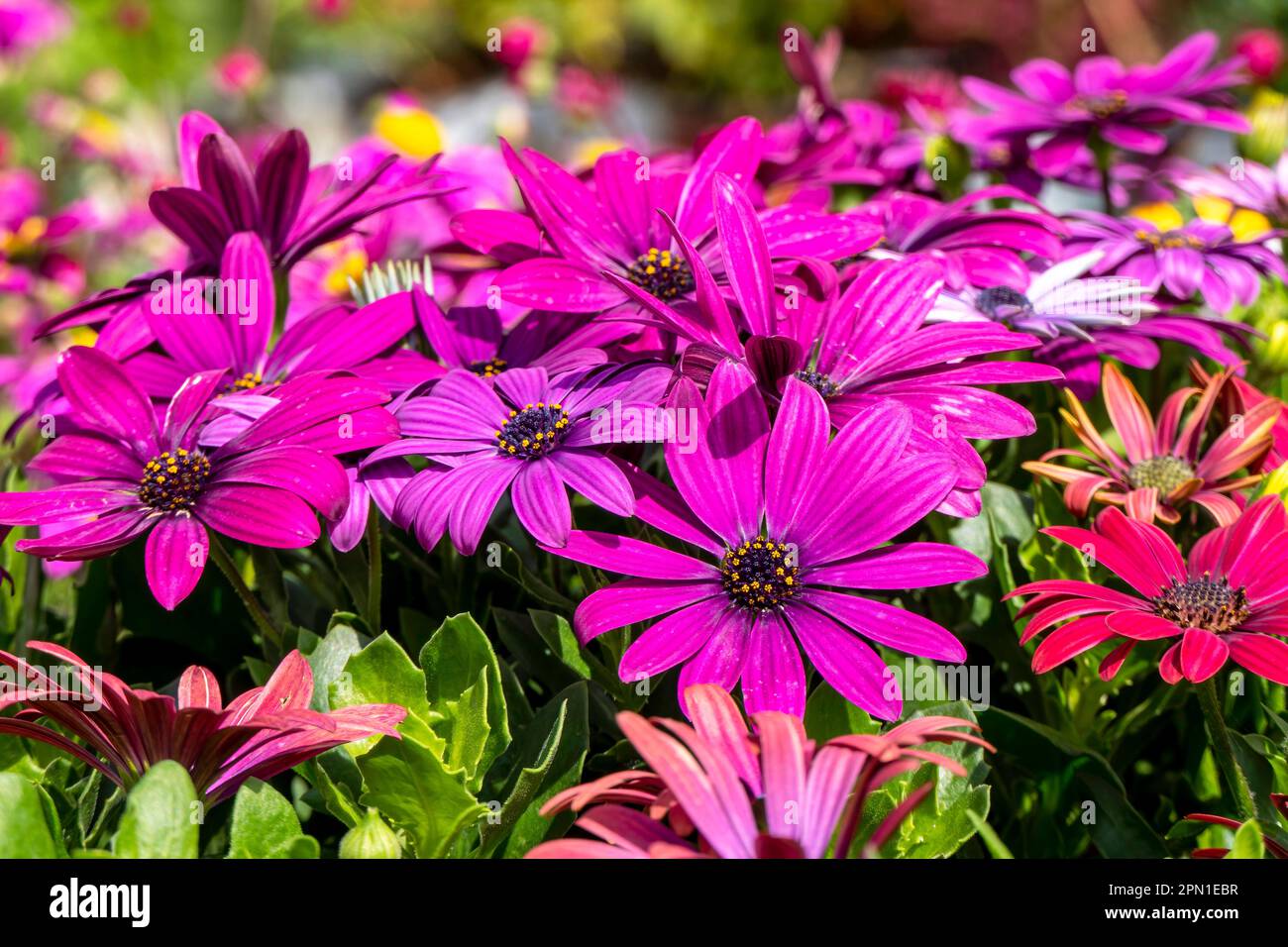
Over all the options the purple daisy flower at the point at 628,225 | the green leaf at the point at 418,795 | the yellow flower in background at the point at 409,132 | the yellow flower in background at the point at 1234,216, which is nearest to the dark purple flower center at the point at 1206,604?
the purple daisy flower at the point at 628,225

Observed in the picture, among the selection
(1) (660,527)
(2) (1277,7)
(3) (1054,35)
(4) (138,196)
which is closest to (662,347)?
(1) (660,527)

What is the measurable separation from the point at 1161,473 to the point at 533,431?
505mm

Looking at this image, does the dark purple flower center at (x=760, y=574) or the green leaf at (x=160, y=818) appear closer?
the green leaf at (x=160, y=818)

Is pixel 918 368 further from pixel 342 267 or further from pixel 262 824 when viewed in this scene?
pixel 342 267

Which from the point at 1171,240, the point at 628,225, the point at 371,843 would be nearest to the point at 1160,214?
the point at 1171,240

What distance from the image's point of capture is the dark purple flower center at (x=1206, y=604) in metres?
0.80

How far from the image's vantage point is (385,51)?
6.39 metres

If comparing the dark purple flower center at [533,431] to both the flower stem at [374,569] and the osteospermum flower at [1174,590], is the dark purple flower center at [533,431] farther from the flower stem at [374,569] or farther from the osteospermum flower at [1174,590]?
the osteospermum flower at [1174,590]

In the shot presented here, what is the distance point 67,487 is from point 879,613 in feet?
1.76

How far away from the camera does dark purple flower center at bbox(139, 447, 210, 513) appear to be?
833 mm

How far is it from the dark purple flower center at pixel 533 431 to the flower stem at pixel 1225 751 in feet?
1.42

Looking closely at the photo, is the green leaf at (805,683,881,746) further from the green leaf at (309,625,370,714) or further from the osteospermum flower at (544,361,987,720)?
the green leaf at (309,625,370,714)

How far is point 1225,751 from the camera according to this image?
31.1 inches

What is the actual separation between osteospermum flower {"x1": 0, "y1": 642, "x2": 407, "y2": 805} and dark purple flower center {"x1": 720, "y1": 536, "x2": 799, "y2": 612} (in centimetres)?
22
